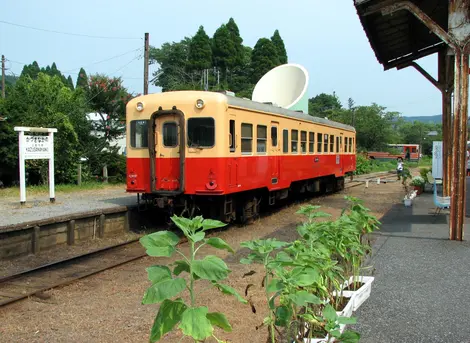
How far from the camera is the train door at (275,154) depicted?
451 inches

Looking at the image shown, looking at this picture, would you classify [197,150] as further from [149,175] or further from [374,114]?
[374,114]

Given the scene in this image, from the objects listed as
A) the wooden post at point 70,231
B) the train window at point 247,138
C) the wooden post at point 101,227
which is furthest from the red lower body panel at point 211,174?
the wooden post at point 70,231

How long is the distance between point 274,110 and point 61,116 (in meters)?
9.57

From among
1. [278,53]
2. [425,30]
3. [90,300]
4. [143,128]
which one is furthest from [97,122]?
[278,53]

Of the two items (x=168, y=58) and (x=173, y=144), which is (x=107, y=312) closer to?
(x=173, y=144)

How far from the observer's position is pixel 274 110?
37.9ft

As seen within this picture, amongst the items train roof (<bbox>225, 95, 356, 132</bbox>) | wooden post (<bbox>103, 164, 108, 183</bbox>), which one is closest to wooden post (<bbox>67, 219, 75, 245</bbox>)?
train roof (<bbox>225, 95, 356, 132</bbox>)

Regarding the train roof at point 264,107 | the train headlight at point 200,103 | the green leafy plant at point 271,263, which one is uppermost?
the train roof at point 264,107

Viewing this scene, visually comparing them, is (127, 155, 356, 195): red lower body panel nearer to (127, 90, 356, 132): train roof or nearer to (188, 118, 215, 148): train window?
(188, 118, 215, 148): train window

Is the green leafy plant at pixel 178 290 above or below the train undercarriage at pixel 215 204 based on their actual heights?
above

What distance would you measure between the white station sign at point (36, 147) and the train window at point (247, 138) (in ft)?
17.5

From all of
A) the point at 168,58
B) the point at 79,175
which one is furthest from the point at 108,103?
the point at 168,58

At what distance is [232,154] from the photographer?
380 inches

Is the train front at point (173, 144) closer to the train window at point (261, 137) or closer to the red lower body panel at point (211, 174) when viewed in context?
the red lower body panel at point (211, 174)
